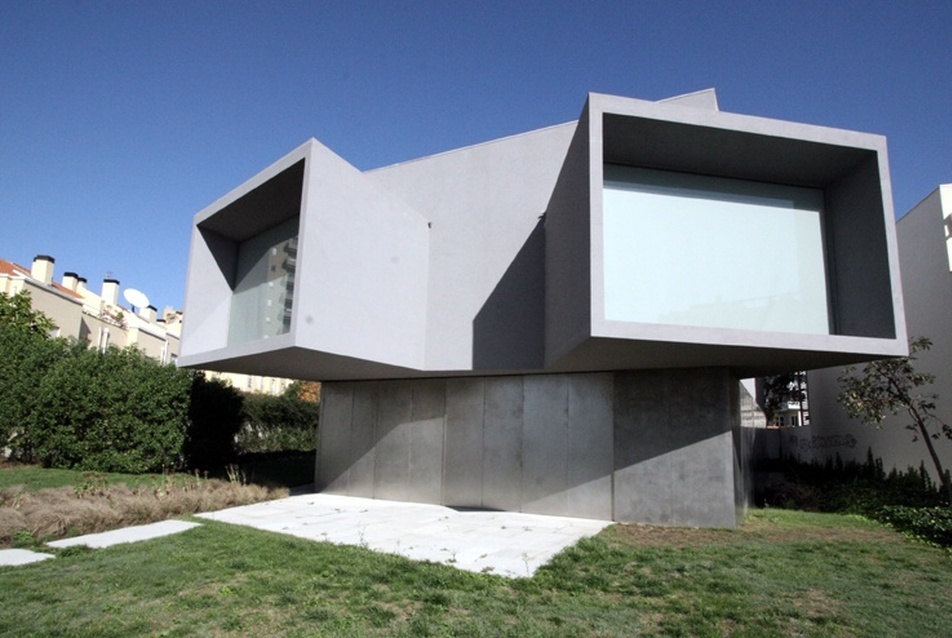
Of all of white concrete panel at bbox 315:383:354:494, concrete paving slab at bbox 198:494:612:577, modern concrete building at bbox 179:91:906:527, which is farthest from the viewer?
white concrete panel at bbox 315:383:354:494

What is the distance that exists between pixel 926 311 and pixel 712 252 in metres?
7.25

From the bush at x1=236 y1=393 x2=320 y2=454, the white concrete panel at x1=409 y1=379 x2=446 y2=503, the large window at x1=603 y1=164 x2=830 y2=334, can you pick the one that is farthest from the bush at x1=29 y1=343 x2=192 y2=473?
the large window at x1=603 y1=164 x2=830 y2=334

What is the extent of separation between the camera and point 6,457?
15.2 meters

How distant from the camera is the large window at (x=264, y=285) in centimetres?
1046

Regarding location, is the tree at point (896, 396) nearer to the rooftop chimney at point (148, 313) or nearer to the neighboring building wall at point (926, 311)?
the neighboring building wall at point (926, 311)

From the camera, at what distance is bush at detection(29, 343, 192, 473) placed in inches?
559

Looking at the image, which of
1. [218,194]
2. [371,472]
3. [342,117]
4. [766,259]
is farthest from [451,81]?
[371,472]

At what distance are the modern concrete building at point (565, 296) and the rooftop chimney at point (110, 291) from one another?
2692 cm

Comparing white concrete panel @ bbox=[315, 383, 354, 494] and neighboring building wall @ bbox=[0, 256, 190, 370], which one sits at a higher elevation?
neighboring building wall @ bbox=[0, 256, 190, 370]

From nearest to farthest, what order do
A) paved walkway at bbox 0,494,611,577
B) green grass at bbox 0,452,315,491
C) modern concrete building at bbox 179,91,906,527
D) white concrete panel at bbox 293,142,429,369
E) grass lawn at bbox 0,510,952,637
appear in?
grass lawn at bbox 0,510,952,637
paved walkway at bbox 0,494,611,577
modern concrete building at bbox 179,91,906,527
white concrete panel at bbox 293,142,429,369
green grass at bbox 0,452,315,491

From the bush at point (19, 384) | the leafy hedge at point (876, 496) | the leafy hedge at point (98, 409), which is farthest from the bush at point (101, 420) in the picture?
the leafy hedge at point (876, 496)

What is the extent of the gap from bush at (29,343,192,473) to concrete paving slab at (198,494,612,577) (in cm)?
471

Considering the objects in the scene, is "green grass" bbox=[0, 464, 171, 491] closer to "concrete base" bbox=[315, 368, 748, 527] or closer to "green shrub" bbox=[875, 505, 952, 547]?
"concrete base" bbox=[315, 368, 748, 527]

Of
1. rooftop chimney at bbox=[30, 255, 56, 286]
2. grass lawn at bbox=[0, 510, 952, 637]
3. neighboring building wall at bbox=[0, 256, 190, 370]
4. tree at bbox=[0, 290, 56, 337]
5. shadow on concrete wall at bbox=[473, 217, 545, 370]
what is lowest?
grass lawn at bbox=[0, 510, 952, 637]
